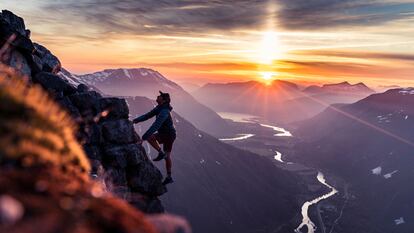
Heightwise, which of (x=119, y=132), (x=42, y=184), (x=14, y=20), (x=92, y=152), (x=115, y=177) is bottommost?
(x=115, y=177)

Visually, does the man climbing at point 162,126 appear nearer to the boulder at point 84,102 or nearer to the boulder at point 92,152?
the boulder at point 92,152

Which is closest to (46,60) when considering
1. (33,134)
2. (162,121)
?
(162,121)

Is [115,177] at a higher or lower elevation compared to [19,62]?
lower

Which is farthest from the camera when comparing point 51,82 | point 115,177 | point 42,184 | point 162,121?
point 51,82

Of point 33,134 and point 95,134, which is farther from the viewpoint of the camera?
point 95,134

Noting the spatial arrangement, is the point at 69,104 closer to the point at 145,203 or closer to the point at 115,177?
the point at 115,177

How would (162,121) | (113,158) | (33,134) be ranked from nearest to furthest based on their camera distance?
(33,134)
(162,121)
(113,158)
